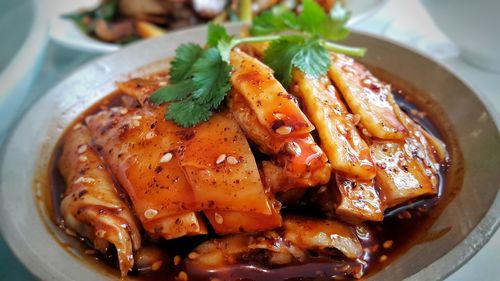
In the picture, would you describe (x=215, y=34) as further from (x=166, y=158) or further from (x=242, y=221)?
(x=242, y=221)

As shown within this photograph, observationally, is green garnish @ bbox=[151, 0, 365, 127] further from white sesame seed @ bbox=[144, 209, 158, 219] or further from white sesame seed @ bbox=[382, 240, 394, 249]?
white sesame seed @ bbox=[382, 240, 394, 249]

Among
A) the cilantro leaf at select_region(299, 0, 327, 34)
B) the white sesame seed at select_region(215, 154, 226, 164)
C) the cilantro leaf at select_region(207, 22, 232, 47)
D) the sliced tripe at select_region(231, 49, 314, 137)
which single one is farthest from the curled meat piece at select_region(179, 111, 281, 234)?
the cilantro leaf at select_region(299, 0, 327, 34)

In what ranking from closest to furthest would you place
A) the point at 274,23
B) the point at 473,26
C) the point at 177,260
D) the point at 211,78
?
the point at 177,260 → the point at 211,78 → the point at 274,23 → the point at 473,26

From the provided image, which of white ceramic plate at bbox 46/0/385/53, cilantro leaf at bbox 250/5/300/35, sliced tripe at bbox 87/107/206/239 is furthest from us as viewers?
white ceramic plate at bbox 46/0/385/53

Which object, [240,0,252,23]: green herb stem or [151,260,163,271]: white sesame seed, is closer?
[151,260,163,271]: white sesame seed

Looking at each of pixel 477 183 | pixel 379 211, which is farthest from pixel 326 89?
pixel 477 183

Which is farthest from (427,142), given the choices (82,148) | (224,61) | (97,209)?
(82,148)
